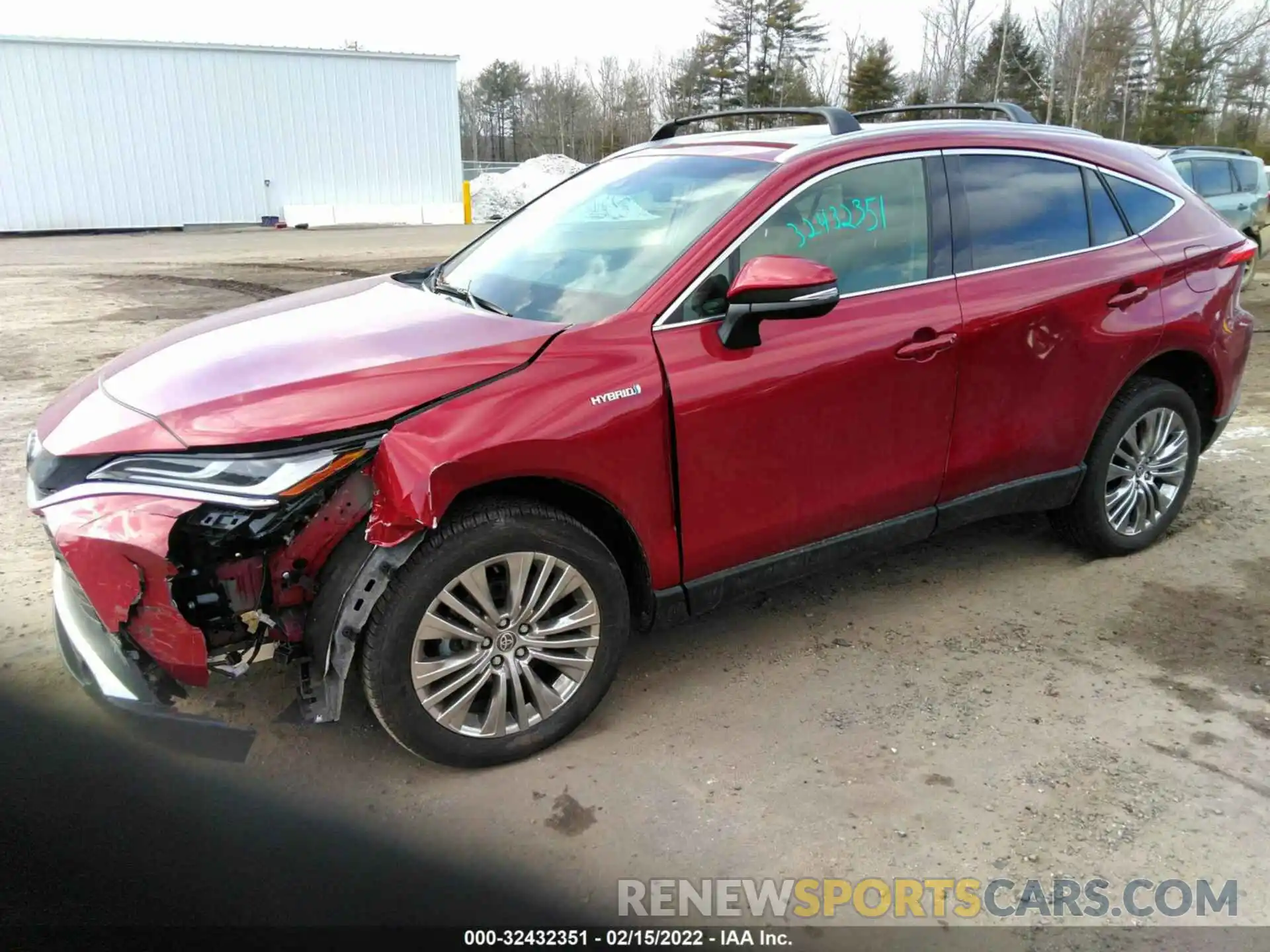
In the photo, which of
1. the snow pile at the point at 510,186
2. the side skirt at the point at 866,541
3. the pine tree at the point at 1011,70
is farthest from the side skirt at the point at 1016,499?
the pine tree at the point at 1011,70

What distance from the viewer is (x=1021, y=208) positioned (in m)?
3.86

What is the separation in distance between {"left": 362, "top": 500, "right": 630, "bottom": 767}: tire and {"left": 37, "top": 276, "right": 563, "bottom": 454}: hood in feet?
1.37

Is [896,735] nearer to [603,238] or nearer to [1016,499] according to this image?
[1016,499]

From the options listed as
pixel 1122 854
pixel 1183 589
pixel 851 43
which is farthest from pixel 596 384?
pixel 851 43

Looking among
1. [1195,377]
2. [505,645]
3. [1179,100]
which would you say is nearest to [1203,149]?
[1195,377]

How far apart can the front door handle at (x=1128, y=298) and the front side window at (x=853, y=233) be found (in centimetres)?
98

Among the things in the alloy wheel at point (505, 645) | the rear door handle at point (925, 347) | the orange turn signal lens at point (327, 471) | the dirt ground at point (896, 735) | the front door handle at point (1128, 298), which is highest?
the front door handle at point (1128, 298)

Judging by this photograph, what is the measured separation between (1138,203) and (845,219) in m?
1.68

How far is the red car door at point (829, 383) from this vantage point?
3.08 meters

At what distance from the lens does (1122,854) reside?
2607mm

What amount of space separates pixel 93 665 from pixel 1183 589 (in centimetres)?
418

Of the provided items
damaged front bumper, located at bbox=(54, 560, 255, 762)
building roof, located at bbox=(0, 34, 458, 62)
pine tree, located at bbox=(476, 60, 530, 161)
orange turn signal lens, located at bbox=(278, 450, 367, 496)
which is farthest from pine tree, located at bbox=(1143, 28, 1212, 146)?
damaged front bumper, located at bbox=(54, 560, 255, 762)

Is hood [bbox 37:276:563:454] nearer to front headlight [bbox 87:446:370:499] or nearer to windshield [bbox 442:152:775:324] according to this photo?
front headlight [bbox 87:446:370:499]

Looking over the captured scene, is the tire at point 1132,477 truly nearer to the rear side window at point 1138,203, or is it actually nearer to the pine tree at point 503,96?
the rear side window at point 1138,203
